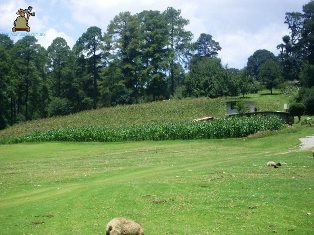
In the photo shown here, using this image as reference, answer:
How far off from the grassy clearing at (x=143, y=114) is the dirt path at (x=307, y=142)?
26714 mm

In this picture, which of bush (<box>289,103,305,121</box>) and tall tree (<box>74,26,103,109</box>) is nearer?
bush (<box>289,103,305,121</box>)

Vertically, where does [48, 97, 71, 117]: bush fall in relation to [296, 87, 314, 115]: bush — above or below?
above

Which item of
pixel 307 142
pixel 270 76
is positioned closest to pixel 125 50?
pixel 270 76

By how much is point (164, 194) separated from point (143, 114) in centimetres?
5326

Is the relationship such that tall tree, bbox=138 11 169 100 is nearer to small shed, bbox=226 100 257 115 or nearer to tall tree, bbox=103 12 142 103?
tall tree, bbox=103 12 142 103

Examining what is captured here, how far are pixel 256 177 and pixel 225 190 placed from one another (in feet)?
10.8

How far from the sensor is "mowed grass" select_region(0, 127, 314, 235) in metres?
14.0

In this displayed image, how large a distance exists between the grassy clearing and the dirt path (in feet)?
87.6

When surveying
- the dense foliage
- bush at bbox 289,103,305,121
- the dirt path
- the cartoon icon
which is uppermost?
the cartoon icon

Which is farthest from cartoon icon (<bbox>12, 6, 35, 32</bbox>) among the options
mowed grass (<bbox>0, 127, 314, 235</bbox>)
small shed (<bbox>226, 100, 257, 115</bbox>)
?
small shed (<bbox>226, 100, 257, 115</bbox>)

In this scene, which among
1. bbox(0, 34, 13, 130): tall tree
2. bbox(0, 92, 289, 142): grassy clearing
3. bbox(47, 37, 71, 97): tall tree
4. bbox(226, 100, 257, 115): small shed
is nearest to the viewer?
bbox(226, 100, 257, 115): small shed

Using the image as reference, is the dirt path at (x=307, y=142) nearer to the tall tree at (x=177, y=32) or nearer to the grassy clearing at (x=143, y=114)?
the grassy clearing at (x=143, y=114)

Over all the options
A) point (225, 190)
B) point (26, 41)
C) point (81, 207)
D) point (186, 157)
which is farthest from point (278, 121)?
point (26, 41)

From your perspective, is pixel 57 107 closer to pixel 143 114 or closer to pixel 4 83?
pixel 4 83
